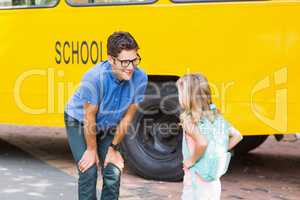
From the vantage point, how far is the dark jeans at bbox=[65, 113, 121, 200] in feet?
14.0

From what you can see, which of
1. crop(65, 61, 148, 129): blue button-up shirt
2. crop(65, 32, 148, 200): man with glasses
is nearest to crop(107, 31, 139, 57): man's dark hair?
crop(65, 32, 148, 200): man with glasses

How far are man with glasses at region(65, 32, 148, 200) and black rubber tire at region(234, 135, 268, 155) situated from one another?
371 centimetres

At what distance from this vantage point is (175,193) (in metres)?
A: 6.09

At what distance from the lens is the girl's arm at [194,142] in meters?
3.99

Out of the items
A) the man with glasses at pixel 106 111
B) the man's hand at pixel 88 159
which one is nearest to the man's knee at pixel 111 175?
the man with glasses at pixel 106 111

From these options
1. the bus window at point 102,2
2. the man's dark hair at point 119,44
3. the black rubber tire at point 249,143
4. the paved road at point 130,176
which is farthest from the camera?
the black rubber tire at point 249,143

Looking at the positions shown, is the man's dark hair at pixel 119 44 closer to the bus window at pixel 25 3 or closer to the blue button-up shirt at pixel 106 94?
the blue button-up shirt at pixel 106 94

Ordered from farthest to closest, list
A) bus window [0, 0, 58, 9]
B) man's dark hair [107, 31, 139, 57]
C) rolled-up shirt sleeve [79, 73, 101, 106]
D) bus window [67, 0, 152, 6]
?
bus window [0, 0, 58, 9]
bus window [67, 0, 152, 6]
rolled-up shirt sleeve [79, 73, 101, 106]
man's dark hair [107, 31, 139, 57]

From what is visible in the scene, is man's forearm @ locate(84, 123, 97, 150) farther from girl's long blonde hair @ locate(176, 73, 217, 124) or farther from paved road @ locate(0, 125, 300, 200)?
paved road @ locate(0, 125, 300, 200)

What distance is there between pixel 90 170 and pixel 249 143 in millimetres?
4030

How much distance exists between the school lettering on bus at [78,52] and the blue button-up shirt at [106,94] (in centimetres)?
240

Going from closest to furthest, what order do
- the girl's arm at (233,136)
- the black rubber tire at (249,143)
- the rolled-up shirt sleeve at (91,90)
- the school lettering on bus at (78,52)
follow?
the rolled-up shirt sleeve at (91,90) < the girl's arm at (233,136) < the school lettering on bus at (78,52) < the black rubber tire at (249,143)

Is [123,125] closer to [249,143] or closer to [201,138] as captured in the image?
[201,138]

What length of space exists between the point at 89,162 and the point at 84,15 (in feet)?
9.47
